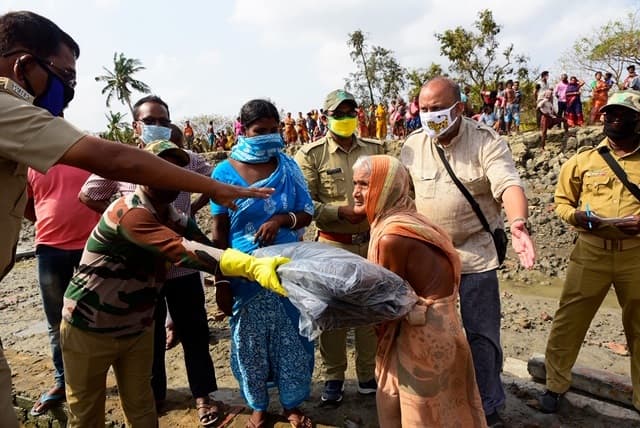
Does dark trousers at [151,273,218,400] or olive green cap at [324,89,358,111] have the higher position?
olive green cap at [324,89,358,111]

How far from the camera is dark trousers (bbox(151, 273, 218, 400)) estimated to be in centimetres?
327

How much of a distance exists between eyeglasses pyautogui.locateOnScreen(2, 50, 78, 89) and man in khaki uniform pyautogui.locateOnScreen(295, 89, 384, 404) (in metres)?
1.83

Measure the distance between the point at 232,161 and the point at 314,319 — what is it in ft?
4.78

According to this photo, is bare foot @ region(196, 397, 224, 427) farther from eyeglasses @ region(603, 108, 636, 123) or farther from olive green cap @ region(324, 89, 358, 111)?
eyeglasses @ region(603, 108, 636, 123)

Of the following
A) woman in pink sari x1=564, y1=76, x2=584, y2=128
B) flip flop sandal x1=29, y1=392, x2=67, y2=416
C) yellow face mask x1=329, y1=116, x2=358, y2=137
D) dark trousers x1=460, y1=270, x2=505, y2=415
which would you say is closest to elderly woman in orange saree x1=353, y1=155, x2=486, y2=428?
dark trousers x1=460, y1=270, x2=505, y2=415

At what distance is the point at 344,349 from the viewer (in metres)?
3.41

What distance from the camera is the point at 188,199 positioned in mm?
3447

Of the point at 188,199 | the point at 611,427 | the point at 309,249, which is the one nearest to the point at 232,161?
the point at 188,199

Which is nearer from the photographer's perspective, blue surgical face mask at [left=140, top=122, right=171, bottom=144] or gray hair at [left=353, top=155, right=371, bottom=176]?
gray hair at [left=353, top=155, right=371, bottom=176]

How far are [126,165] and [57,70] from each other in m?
0.67

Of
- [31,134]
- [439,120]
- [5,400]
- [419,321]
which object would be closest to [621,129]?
[439,120]

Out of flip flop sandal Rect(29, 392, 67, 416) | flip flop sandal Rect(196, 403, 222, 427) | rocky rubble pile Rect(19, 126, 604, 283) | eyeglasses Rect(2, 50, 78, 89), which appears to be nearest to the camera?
eyeglasses Rect(2, 50, 78, 89)

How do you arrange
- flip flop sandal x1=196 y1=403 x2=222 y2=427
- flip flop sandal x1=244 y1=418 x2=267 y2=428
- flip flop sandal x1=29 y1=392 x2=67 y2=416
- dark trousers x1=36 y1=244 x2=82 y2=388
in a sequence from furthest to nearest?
1. flip flop sandal x1=29 y1=392 x2=67 y2=416
2. dark trousers x1=36 y1=244 x2=82 y2=388
3. flip flop sandal x1=196 y1=403 x2=222 y2=427
4. flip flop sandal x1=244 y1=418 x2=267 y2=428

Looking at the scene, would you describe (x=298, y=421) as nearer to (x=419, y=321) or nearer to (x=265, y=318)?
(x=265, y=318)
